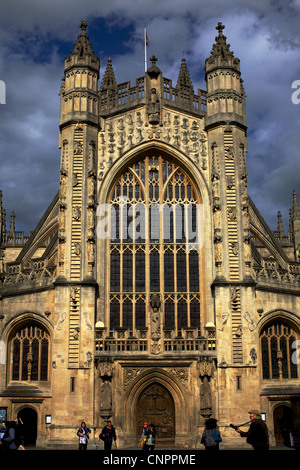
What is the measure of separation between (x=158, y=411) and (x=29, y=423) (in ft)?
20.2

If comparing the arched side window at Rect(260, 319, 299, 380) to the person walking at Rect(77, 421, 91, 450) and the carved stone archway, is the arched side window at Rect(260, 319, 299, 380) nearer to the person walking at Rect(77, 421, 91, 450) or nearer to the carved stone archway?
the carved stone archway

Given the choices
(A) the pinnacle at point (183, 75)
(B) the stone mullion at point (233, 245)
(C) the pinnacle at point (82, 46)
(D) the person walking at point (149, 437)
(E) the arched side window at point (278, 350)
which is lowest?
(D) the person walking at point (149, 437)

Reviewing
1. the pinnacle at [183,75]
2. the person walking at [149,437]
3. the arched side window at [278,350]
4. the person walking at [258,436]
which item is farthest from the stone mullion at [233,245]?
the pinnacle at [183,75]

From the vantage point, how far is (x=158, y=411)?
26.0 meters

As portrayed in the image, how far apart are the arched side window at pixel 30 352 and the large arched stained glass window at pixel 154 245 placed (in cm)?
342

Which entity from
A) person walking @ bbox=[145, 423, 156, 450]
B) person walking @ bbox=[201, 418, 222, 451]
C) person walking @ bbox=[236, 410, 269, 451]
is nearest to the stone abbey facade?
person walking @ bbox=[145, 423, 156, 450]

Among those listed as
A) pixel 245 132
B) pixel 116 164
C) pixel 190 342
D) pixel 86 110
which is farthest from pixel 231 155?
pixel 190 342

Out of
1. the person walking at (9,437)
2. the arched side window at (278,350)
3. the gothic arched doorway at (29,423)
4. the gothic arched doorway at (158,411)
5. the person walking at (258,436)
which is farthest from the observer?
the arched side window at (278,350)

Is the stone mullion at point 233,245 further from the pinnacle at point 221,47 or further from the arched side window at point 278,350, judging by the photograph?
the pinnacle at point 221,47

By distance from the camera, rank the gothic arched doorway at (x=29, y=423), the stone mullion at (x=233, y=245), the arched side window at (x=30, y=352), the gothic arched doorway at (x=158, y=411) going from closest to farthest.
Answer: the gothic arched doorway at (x=158, y=411), the stone mullion at (x=233, y=245), the gothic arched doorway at (x=29, y=423), the arched side window at (x=30, y=352)

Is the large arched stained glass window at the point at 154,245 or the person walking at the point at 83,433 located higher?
the large arched stained glass window at the point at 154,245

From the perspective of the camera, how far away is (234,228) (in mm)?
27922

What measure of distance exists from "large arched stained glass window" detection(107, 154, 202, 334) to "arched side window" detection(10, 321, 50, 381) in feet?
11.2

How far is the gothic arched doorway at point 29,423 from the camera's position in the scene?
27.1m
